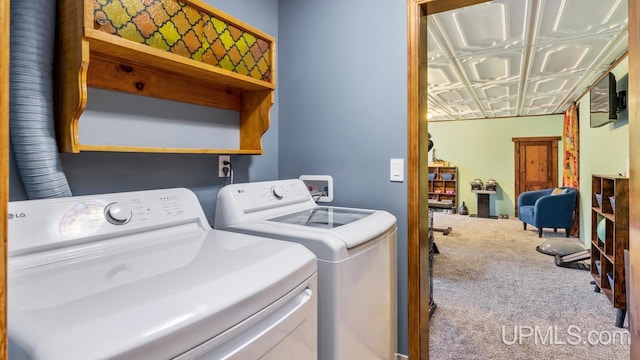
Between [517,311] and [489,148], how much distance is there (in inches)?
238

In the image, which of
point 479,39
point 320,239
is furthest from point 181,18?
point 479,39

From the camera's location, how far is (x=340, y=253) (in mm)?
1081

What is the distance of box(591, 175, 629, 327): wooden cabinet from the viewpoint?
2.53 m

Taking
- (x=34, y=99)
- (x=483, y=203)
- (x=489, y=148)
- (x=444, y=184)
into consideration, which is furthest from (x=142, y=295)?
(x=489, y=148)

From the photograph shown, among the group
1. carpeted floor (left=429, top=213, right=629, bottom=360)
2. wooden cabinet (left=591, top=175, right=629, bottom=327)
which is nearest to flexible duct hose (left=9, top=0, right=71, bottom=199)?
carpeted floor (left=429, top=213, right=629, bottom=360)

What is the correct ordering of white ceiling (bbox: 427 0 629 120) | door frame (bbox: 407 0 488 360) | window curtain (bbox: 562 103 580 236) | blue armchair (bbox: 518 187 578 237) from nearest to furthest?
door frame (bbox: 407 0 488 360)
white ceiling (bbox: 427 0 629 120)
blue armchair (bbox: 518 187 578 237)
window curtain (bbox: 562 103 580 236)

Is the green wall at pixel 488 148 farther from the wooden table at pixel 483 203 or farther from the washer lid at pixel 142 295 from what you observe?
the washer lid at pixel 142 295

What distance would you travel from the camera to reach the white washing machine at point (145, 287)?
53 cm

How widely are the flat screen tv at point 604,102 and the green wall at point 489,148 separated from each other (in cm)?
331

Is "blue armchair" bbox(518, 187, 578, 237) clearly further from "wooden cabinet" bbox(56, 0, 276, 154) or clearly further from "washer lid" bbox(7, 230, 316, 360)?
"washer lid" bbox(7, 230, 316, 360)

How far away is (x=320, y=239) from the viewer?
3.62ft

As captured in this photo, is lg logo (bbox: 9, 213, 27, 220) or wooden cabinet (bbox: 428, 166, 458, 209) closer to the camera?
lg logo (bbox: 9, 213, 27, 220)

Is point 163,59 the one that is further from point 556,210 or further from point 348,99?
point 556,210

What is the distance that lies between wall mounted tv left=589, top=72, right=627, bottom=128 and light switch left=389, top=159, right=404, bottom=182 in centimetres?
303
